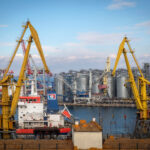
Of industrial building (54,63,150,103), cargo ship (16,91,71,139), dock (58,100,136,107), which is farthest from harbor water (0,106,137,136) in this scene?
industrial building (54,63,150,103)

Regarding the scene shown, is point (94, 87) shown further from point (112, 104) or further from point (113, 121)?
point (113, 121)

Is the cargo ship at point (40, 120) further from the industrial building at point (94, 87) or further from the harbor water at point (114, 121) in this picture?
the industrial building at point (94, 87)

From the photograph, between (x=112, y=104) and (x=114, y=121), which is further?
(x=112, y=104)

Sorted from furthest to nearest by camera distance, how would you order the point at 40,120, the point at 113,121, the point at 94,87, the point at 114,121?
the point at 94,87, the point at 114,121, the point at 113,121, the point at 40,120

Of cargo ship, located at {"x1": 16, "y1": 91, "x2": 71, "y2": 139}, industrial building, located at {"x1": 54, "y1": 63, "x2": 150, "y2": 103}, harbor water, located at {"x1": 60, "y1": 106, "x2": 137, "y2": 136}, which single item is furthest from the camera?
industrial building, located at {"x1": 54, "y1": 63, "x2": 150, "y2": 103}

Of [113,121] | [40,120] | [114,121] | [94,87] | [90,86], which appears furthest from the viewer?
[94,87]

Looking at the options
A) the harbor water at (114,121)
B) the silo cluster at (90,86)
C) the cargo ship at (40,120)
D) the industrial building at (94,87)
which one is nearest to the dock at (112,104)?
the industrial building at (94,87)

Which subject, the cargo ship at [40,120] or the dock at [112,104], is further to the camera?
the dock at [112,104]

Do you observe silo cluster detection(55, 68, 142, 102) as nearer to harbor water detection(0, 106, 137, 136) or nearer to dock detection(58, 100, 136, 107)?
dock detection(58, 100, 136, 107)

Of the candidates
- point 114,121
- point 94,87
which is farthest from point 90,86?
point 114,121

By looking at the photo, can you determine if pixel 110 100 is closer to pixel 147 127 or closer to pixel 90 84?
pixel 90 84

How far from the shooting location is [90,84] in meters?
93.8

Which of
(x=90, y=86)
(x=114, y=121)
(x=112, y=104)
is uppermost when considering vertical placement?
(x=90, y=86)

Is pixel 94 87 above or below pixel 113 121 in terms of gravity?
above
